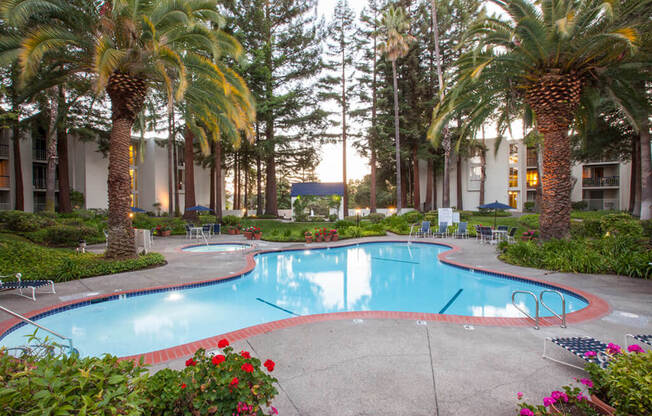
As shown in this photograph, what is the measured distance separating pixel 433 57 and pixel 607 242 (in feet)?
81.5

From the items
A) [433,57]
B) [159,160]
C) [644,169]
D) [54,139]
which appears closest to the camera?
[644,169]

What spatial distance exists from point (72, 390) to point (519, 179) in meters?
37.0

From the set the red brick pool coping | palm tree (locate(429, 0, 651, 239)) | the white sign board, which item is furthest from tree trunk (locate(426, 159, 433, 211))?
the red brick pool coping

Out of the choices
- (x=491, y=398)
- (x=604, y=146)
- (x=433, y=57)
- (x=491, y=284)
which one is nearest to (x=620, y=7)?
(x=491, y=284)

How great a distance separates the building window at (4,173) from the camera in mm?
24031

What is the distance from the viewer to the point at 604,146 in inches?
766

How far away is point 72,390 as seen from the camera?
6.30 feet

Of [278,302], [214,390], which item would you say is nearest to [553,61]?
[278,302]

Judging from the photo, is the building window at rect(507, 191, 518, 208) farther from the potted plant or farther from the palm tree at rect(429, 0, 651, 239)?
the potted plant

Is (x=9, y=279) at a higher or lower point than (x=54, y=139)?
lower

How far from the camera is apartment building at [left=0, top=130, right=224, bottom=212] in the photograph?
24203mm

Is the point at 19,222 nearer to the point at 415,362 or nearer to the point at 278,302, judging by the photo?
the point at 278,302

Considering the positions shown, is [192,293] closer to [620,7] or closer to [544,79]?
[544,79]

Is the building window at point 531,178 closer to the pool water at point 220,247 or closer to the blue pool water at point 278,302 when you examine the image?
the blue pool water at point 278,302
